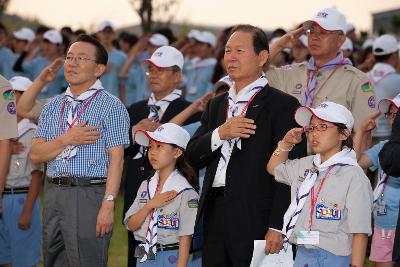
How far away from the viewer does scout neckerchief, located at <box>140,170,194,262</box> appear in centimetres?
734

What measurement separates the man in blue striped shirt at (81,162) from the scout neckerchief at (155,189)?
300 millimetres

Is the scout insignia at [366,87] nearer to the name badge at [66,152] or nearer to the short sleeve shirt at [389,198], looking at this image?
the short sleeve shirt at [389,198]

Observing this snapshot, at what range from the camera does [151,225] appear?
736cm

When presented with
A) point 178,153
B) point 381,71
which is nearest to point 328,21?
point 178,153

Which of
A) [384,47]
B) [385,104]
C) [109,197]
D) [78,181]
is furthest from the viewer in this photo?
[384,47]

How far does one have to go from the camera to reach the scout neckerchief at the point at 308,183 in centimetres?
647

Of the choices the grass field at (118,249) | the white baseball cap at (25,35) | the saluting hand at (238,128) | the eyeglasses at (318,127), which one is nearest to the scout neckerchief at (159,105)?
the saluting hand at (238,128)

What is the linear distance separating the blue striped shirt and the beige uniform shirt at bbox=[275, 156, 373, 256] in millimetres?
1391

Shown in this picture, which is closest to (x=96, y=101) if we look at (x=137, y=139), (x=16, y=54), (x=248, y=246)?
(x=137, y=139)

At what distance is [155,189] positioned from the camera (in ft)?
24.8

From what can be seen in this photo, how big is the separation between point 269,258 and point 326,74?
214cm

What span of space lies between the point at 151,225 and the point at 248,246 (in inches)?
38.6

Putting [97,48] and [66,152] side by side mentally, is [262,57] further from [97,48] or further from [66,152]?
[66,152]

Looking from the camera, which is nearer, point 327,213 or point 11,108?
point 327,213
